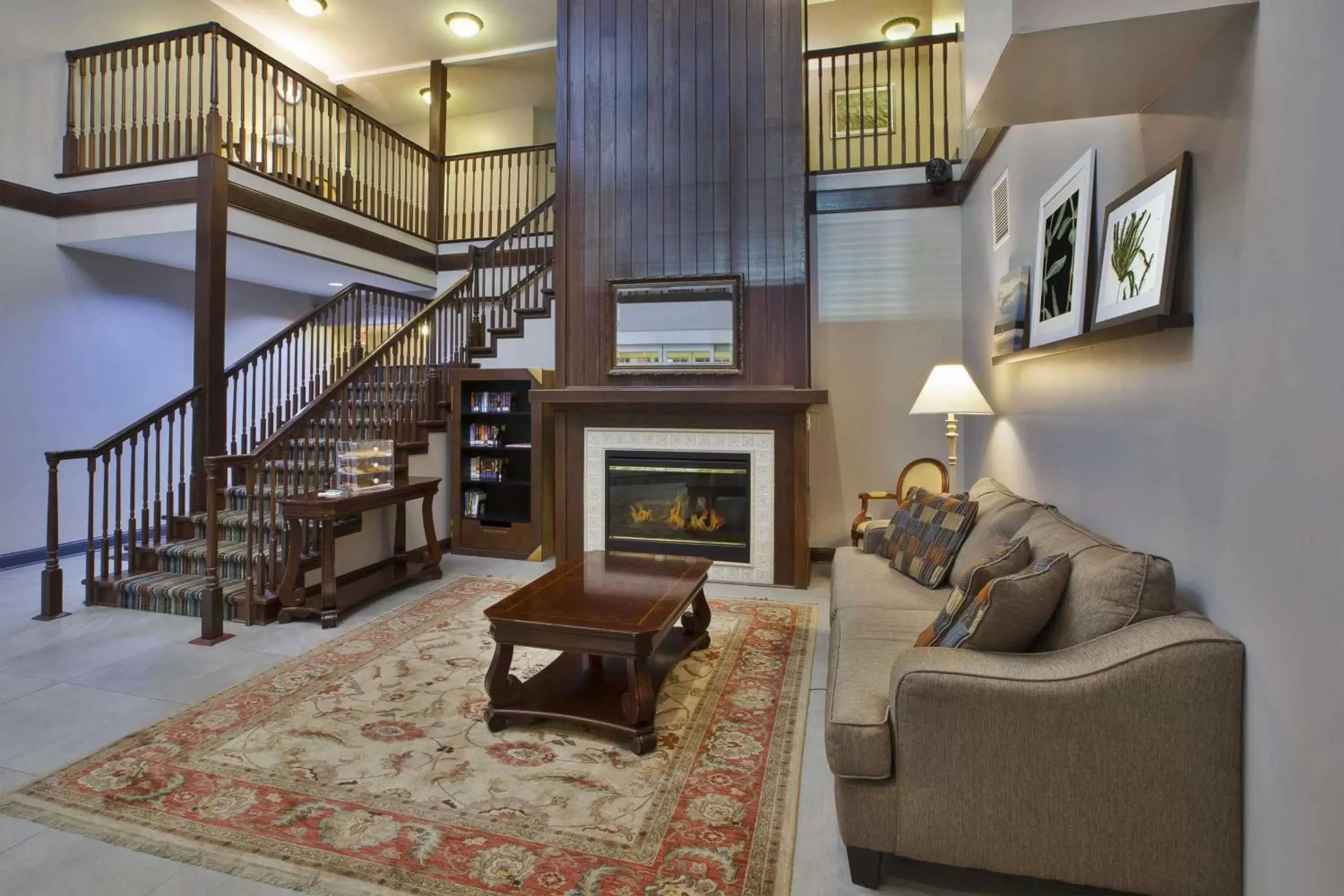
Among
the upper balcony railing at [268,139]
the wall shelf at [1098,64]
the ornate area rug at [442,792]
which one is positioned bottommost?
the ornate area rug at [442,792]

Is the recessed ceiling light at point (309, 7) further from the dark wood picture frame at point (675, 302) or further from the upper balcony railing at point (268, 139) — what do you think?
the dark wood picture frame at point (675, 302)

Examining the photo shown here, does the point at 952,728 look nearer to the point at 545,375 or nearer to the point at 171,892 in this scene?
the point at 171,892

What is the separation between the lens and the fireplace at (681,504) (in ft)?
15.4

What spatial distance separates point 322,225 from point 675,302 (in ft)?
11.5

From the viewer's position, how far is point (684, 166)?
15.5ft

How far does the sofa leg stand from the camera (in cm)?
163

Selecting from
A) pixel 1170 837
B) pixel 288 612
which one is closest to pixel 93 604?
pixel 288 612

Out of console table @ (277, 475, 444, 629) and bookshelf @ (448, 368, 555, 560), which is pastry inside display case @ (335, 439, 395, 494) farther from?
bookshelf @ (448, 368, 555, 560)

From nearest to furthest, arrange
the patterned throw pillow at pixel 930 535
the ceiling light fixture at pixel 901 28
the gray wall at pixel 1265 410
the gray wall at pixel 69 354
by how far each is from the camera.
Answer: the gray wall at pixel 1265 410 < the patterned throw pillow at pixel 930 535 < the gray wall at pixel 69 354 < the ceiling light fixture at pixel 901 28

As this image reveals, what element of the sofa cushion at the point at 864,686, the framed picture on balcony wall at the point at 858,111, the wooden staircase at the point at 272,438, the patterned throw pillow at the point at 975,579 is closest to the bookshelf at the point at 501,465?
the wooden staircase at the point at 272,438

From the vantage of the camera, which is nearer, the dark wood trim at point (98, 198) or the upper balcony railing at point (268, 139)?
the dark wood trim at point (98, 198)

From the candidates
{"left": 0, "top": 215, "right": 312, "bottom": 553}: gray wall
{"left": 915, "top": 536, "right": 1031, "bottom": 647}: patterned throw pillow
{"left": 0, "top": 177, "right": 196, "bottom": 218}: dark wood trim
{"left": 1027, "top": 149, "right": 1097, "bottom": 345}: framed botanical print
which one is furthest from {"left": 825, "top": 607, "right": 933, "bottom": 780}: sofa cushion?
{"left": 0, "top": 215, "right": 312, "bottom": 553}: gray wall

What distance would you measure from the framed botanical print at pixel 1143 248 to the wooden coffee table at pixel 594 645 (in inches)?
72.4

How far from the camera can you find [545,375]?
5547 millimetres
